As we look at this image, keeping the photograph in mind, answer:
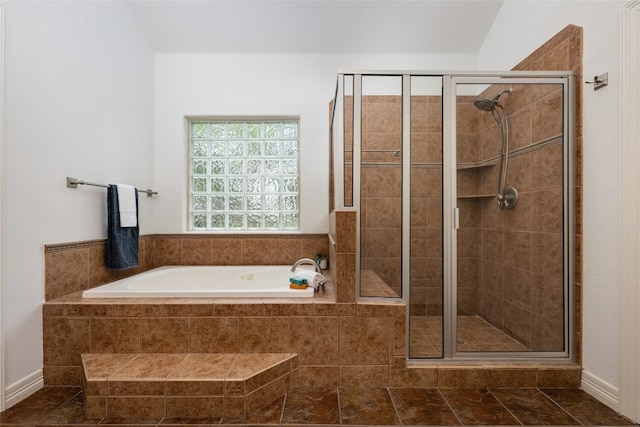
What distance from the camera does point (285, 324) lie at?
6.13 ft

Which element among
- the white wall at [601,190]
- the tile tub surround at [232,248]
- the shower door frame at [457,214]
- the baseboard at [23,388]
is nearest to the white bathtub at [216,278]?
the tile tub surround at [232,248]

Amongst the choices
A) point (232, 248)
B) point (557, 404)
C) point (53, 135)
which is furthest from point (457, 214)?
point (53, 135)

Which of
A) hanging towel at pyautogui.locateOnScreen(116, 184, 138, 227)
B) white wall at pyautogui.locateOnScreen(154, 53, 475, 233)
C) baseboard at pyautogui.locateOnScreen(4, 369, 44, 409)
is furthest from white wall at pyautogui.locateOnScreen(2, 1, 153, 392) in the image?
white wall at pyautogui.locateOnScreen(154, 53, 475, 233)

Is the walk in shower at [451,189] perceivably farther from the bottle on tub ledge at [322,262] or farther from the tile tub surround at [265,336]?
the bottle on tub ledge at [322,262]

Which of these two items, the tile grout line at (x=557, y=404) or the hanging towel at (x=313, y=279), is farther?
the hanging towel at (x=313, y=279)

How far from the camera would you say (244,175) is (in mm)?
3188

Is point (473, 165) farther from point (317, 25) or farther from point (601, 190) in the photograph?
point (317, 25)

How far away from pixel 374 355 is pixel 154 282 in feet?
6.11

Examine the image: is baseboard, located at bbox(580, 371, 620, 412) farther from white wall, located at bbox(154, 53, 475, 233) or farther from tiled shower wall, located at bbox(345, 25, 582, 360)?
white wall, located at bbox(154, 53, 475, 233)

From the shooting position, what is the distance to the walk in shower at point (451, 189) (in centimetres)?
190

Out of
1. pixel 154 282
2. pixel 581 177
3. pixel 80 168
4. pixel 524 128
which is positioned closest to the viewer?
pixel 581 177

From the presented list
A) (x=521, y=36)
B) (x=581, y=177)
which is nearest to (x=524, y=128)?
(x=581, y=177)

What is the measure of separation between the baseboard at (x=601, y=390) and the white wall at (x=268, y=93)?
209cm

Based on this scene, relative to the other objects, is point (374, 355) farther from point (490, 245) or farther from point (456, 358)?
point (490, 245)
